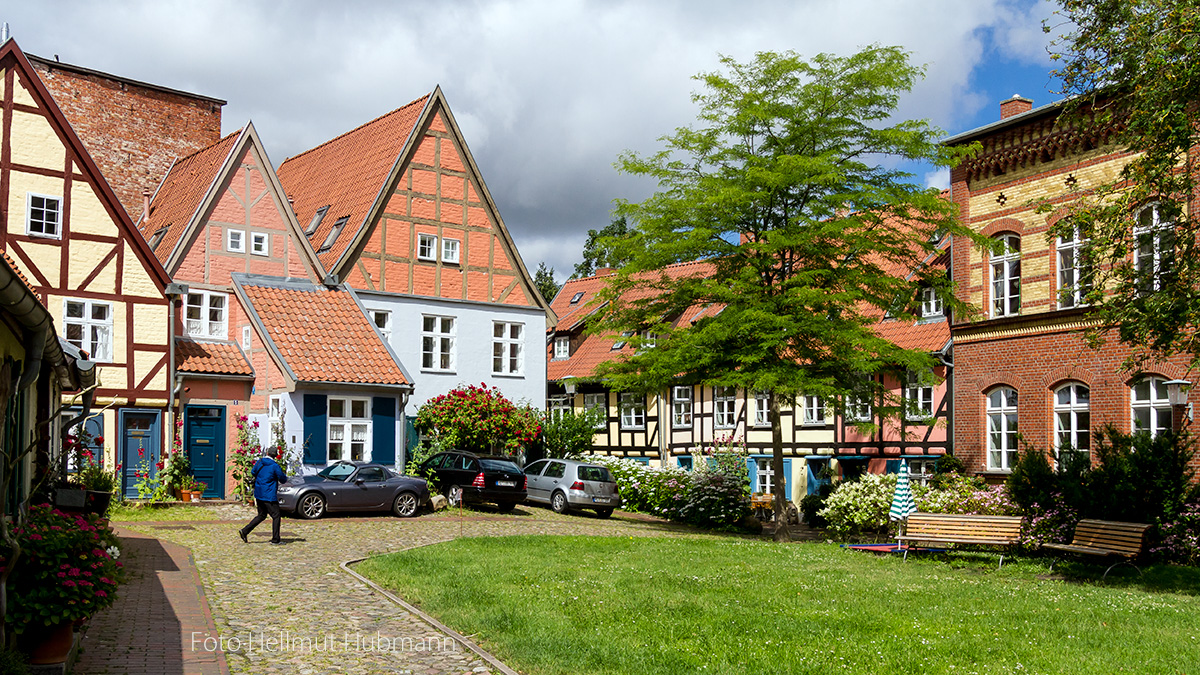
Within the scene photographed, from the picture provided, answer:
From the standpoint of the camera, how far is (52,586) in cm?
830

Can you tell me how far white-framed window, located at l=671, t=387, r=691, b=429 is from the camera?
41.0m

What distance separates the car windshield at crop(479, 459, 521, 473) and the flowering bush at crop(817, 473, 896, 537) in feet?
25.5

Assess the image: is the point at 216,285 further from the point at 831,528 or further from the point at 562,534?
the point at 831,528

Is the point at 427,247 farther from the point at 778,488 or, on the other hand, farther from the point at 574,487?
the point at 778,488

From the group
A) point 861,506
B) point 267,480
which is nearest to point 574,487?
point 861,506

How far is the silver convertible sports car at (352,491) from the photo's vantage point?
23.1 metres

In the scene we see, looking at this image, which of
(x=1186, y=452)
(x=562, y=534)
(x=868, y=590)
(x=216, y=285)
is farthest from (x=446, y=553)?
(x=216, y=285)

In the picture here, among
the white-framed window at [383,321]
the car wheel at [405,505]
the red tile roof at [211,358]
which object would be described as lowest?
the car wheel at [405,505]

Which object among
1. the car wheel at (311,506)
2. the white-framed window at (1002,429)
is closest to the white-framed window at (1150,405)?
the white-framed window at (1002,429)

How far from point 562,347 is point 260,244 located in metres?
20.2

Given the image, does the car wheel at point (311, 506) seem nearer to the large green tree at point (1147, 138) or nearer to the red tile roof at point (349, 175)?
the red tile roof at point (349, 175)

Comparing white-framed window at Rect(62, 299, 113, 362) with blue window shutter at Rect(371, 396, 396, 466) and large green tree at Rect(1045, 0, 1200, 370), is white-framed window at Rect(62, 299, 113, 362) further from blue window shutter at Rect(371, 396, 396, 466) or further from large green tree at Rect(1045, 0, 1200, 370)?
large green tree at Rect(1045, 0, 1200, 370)

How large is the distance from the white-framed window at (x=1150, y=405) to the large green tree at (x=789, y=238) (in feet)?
14.4

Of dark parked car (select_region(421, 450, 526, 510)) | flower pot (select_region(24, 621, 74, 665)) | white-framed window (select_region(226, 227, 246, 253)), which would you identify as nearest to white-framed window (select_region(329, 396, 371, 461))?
dark parked car (select_region(421, 450, 526, 510))
